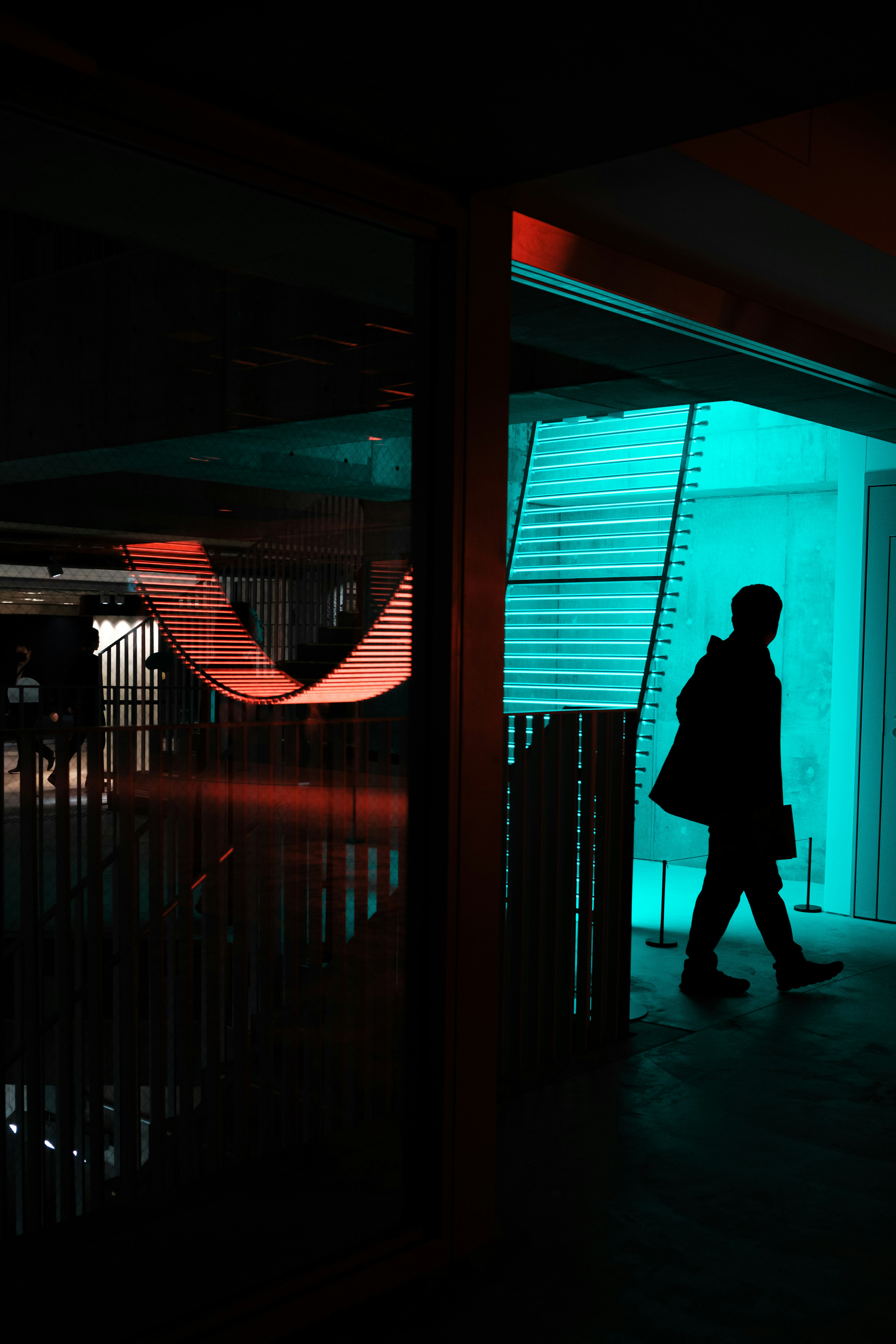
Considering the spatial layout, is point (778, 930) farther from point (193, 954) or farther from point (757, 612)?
point (193, 954)

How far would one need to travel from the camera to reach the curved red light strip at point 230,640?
2736mm

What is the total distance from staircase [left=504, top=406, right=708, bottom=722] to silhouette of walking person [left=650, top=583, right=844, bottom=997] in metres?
1.84

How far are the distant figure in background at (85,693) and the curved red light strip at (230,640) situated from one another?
18 cm

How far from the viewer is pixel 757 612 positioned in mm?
5301

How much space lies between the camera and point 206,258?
2830mm

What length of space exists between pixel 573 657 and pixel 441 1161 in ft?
17.8

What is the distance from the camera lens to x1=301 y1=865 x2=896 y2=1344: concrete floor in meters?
2.74

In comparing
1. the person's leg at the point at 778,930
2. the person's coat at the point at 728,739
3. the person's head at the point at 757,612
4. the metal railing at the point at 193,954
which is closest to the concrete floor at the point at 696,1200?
the person's leg at the point at 778,930

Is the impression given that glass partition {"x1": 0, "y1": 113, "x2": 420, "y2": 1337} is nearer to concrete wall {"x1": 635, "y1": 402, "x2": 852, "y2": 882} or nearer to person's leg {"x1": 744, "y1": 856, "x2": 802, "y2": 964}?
person's leg {"x1": 744, "y1": 856, "x2": 802, "y2": 964}

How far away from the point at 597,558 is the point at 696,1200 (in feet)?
17.2

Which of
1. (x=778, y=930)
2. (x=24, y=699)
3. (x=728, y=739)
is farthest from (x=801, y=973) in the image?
(x=24, y=699)

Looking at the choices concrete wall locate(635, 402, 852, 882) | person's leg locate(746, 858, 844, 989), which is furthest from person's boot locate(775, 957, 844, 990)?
concrete wall locate(635, 402, 852, 882)

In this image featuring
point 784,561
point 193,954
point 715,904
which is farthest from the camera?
point 784,561

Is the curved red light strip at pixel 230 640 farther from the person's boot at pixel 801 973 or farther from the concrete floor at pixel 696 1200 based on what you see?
the person's boot at pixel 801 973
